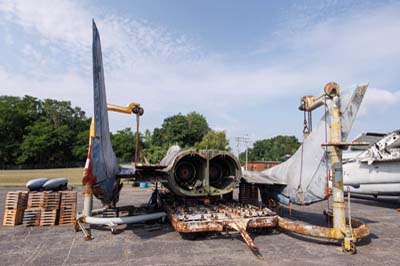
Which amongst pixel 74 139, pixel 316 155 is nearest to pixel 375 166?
pixel 316 155

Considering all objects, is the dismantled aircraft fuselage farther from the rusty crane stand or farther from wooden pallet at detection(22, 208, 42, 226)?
wooden pallet at detection(22, 208, 42, 226)

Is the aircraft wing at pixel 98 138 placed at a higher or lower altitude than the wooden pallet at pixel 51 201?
higher

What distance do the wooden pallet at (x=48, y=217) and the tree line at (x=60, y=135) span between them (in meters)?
38.4

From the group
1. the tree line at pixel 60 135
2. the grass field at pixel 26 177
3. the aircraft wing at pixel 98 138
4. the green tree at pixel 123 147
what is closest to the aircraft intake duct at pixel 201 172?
the aircraft wing at pixel 98 138

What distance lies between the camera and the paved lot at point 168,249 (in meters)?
4.77

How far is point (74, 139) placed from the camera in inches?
2606

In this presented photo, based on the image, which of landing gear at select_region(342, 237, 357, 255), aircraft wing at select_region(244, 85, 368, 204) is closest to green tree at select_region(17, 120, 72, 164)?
aircraft wing at select_region(244, 85, 368, 204)

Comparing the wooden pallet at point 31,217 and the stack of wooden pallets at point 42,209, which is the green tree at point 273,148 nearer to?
the stack of wooden pallets at point 42,209

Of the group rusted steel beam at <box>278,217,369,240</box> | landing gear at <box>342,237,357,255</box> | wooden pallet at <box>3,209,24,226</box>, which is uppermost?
rusted steel beam at <box>278,217,369,240</box>

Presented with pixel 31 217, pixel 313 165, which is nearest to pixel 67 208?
pixel 31 217

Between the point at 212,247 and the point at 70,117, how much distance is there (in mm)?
78002

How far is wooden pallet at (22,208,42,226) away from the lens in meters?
7.48

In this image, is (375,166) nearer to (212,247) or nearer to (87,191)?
(212,247)

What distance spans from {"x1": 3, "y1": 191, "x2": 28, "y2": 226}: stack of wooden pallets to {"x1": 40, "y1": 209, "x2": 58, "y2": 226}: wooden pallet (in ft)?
2.85
